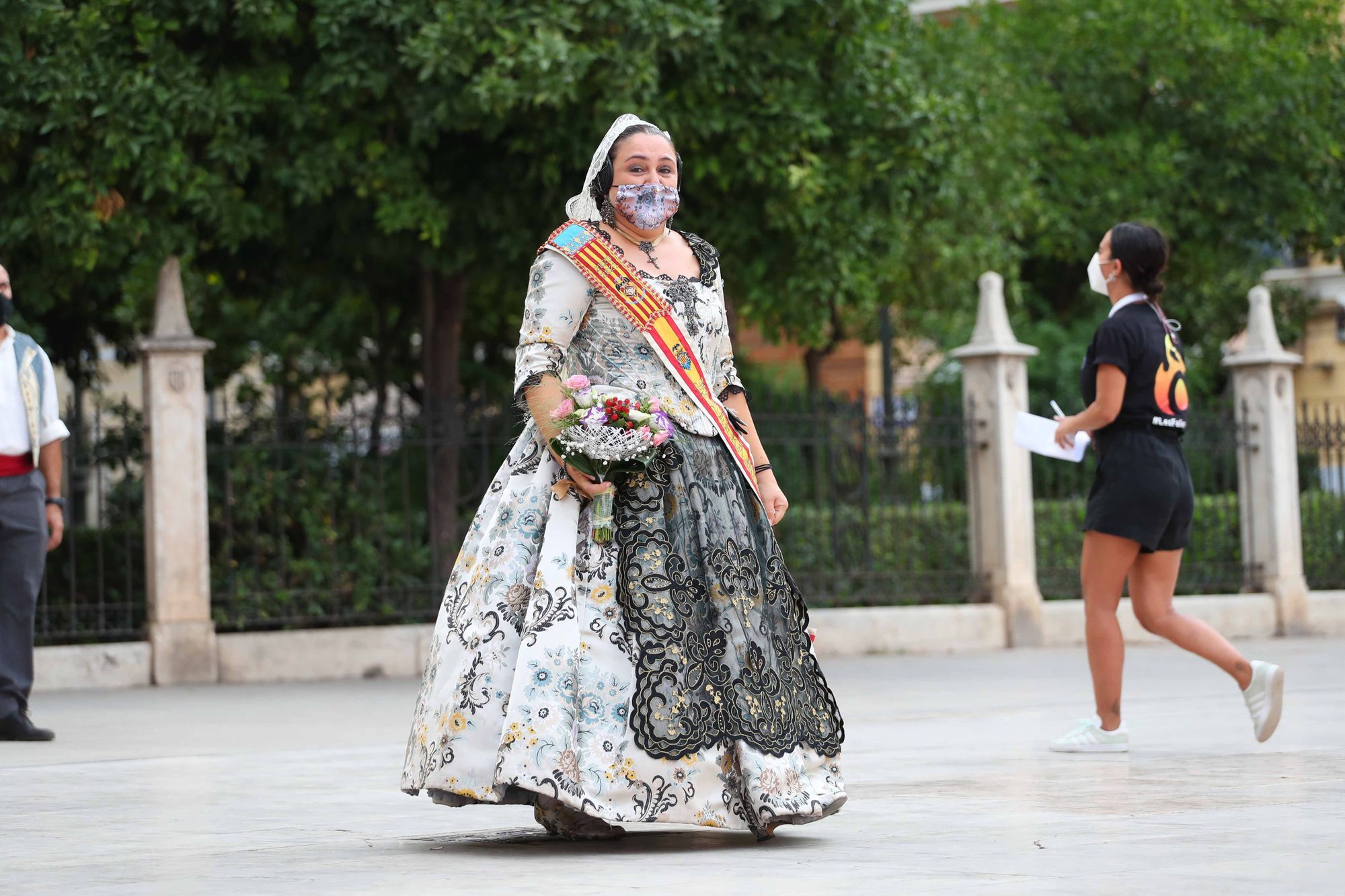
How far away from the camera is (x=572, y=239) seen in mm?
5367

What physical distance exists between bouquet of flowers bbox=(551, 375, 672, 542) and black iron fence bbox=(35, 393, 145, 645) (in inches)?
277

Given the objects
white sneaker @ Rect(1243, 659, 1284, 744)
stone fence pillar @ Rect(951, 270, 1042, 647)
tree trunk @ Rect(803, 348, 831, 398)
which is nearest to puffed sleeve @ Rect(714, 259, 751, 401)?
white sneaker @ Rect(1243, 659, 1284, 744)

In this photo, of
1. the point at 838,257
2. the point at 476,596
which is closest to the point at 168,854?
the point at 476,596

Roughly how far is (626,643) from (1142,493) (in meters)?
2.88

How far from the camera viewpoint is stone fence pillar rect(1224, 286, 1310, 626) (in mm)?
15969

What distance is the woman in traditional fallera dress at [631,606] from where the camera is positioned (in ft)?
16.2

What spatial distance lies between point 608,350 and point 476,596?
738 mm

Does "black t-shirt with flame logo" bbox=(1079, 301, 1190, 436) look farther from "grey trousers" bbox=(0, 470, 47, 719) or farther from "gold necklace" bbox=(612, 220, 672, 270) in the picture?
"grey trousers" bbox=(0, 470, 47, 719)

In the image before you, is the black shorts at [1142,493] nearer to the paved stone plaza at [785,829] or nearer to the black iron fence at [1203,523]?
the paved stone plaza at [785,829]

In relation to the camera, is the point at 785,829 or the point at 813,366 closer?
the point at 785,829

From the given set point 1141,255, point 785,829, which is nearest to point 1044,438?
point 1141,255

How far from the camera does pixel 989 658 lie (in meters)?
13.3

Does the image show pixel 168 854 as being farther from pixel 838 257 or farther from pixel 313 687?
pixel 838 257

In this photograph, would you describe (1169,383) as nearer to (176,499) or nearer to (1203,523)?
(176,499)
